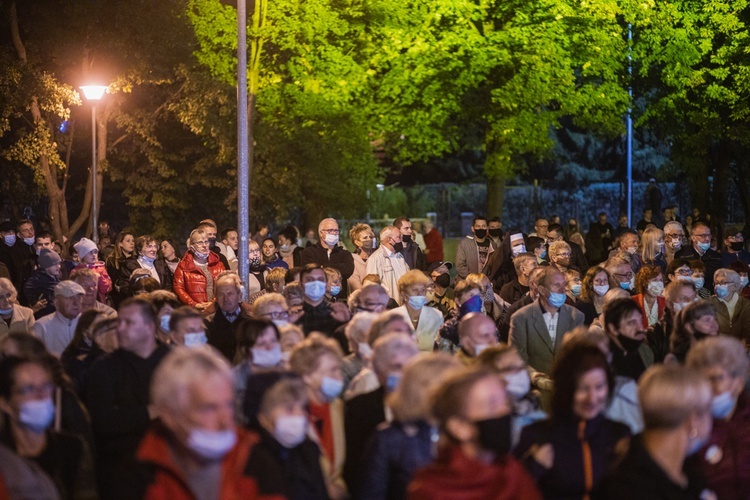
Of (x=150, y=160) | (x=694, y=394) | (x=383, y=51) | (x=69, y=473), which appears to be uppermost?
(x=383, y=51)

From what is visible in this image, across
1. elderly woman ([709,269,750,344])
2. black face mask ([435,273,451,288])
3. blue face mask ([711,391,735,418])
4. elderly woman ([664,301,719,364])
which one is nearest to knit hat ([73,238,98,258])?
black face mask ([435,273,451,288])

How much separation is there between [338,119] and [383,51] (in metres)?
2.47

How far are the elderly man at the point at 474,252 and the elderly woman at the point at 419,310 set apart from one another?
4.65m

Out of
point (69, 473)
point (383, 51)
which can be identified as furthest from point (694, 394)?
point (383, 51)

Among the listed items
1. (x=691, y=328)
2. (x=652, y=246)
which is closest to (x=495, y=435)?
(x=691, y=328)

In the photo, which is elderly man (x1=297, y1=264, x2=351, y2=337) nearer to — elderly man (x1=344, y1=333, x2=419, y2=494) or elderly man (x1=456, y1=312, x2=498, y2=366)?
elderly man (x1=456, y1=312, x2=498, y2=366)

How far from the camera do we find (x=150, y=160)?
3472cm

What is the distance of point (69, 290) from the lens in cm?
1110

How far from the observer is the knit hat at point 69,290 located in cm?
1109

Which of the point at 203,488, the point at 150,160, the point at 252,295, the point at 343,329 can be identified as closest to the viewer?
the point at 203,488

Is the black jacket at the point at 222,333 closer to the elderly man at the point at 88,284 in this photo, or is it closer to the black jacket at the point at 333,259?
the elderly man at the point at 88,284

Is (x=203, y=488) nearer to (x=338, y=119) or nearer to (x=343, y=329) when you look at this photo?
(x=343, y=329)

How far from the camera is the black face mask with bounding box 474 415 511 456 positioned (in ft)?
18.9

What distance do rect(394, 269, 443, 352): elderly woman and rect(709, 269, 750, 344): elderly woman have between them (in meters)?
2.90
